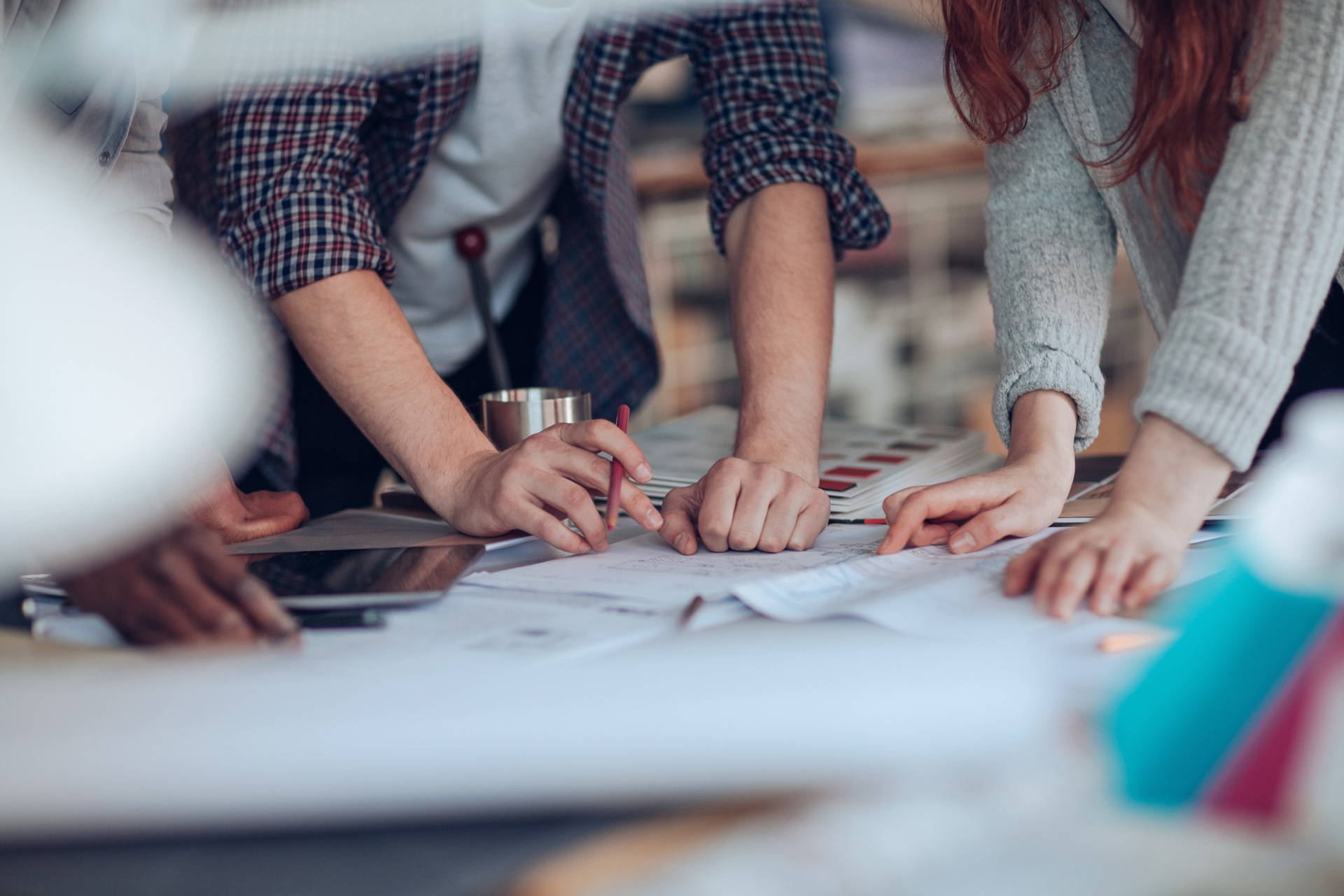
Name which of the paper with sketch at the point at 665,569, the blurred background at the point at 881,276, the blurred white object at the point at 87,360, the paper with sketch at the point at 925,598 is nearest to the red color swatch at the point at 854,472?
the paper with sketch at the point at 665,569

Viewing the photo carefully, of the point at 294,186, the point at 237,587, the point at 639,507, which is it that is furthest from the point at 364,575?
the point at 294,186

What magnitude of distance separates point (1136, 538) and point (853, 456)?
46 cm

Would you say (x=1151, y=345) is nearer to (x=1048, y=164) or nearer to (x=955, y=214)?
(x=955, y=214)

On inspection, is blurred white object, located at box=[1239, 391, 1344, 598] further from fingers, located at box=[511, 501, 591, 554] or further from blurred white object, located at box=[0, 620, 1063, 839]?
fingers, located at box=[511, 501, 591, 554]

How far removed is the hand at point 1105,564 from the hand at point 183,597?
0.43 m

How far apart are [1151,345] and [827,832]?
158 inches

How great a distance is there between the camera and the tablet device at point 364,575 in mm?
637

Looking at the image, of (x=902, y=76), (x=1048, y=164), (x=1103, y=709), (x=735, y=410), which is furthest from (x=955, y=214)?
(x=1103, y=709)

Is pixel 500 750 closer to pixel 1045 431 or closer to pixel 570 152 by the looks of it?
pixel 1045 431

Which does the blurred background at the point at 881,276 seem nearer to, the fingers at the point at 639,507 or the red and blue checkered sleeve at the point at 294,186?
the red and blue checkered sleeve at the point at 294,186

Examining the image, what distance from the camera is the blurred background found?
3.03 metres

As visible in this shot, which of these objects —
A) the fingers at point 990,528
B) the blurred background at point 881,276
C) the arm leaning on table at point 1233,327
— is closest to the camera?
the arm leaning on table at point 1233,327

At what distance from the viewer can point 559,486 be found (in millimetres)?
826

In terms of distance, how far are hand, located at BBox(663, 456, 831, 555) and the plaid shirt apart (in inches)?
15.1
